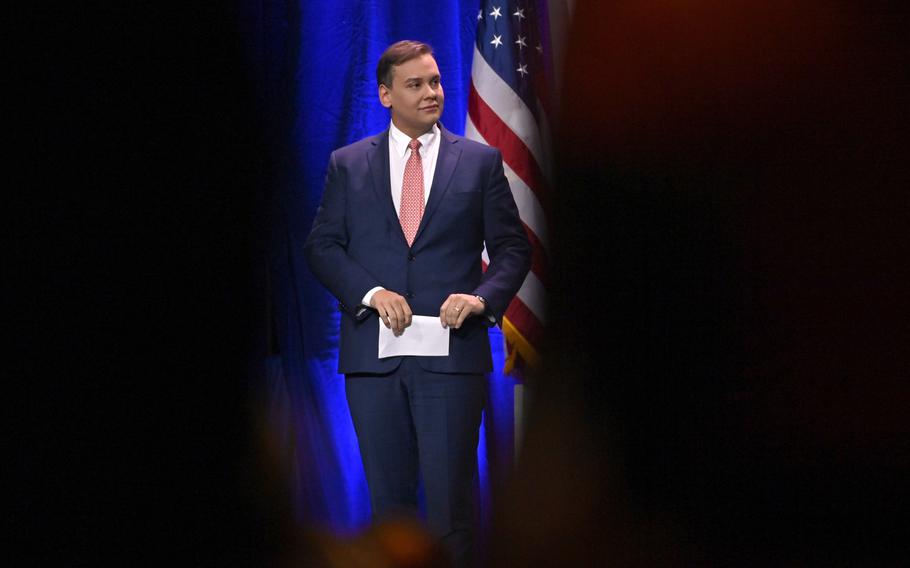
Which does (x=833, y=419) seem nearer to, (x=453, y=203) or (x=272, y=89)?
(x=453, y=203)

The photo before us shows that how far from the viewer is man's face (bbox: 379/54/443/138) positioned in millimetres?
2709

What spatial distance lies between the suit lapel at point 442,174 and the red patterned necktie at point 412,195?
0.09 ft

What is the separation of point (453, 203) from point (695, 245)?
45.5 inches

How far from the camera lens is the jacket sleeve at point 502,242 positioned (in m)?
2.67

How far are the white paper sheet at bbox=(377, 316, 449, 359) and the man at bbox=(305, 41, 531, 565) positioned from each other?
0.07 feet

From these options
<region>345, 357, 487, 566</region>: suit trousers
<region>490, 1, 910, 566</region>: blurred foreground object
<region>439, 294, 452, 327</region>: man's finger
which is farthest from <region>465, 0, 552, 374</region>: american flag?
<region>439, 294, 452, 327</region>: man's finger

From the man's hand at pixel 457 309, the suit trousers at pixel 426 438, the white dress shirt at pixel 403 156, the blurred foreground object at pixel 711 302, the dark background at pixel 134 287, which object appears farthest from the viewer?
the blurred foreground object at pixel 711 302

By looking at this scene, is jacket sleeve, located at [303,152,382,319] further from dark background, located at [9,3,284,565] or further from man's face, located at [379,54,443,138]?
dark background, located at [9,3,284,565]

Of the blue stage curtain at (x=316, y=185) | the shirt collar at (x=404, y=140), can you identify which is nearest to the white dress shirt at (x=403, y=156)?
the shirt collar at (x=404, y=140)

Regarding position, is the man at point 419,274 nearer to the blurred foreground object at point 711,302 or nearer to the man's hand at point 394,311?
the man's hand at point 394,311

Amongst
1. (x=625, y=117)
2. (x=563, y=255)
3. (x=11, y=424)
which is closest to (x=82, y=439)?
(x=11, y=424)

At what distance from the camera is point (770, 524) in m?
3.47

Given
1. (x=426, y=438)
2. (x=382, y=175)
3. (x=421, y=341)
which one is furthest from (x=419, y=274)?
(x=426, y=438)

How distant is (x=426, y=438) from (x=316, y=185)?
119 centimetres
